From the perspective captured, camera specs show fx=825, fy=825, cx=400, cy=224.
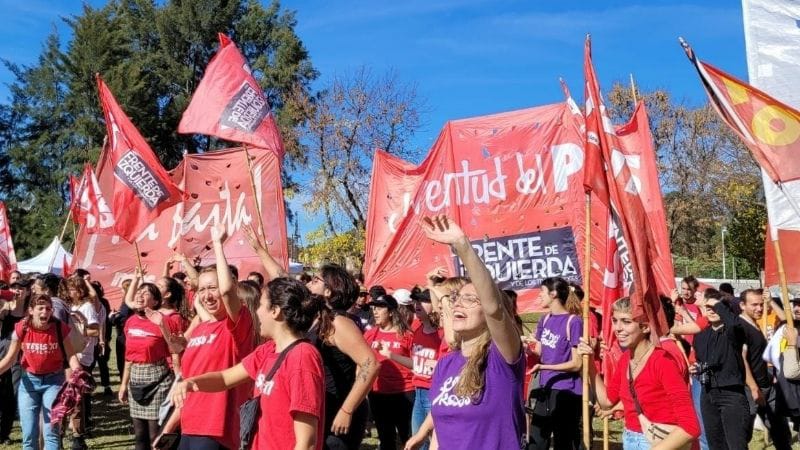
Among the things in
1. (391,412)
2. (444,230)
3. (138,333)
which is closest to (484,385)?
(444,230)

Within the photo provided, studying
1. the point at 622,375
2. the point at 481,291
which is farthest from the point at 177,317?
the point at 481,291

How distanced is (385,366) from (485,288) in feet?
15.8

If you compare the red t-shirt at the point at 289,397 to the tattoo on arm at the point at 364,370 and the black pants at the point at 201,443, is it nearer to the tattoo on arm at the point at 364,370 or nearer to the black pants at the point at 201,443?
the tattoo on arm at the point at 364,370

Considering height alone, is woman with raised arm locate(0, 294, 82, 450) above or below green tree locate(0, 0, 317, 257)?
below

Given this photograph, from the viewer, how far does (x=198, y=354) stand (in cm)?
512

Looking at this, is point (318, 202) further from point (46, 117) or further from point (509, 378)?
point (509, 378)

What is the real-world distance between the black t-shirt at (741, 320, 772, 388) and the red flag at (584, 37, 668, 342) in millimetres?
1966

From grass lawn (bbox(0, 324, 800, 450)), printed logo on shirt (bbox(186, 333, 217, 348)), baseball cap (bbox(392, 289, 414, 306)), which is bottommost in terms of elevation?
grass lawn (bbox(0, 324, 800, 450))

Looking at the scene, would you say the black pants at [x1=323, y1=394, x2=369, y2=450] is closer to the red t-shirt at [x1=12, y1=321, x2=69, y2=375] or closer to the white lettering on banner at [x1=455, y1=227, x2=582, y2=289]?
the red t-shirt at [x1=12, y1=321, x2=69, y2=375]

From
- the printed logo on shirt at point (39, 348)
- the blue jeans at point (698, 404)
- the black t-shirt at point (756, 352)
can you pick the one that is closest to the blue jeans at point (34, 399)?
the printed logo on shirt at point (39, 348)

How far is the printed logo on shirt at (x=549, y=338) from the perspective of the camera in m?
7.43

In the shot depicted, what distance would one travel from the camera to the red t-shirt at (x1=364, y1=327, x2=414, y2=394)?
7.89 metres

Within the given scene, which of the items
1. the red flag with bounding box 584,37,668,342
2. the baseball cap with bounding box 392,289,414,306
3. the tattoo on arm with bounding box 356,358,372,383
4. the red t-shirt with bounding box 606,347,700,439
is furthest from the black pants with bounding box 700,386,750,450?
the tattoo on arm with bounding box 356,358,372,383

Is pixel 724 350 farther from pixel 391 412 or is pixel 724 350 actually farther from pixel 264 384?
pixel 264 384
